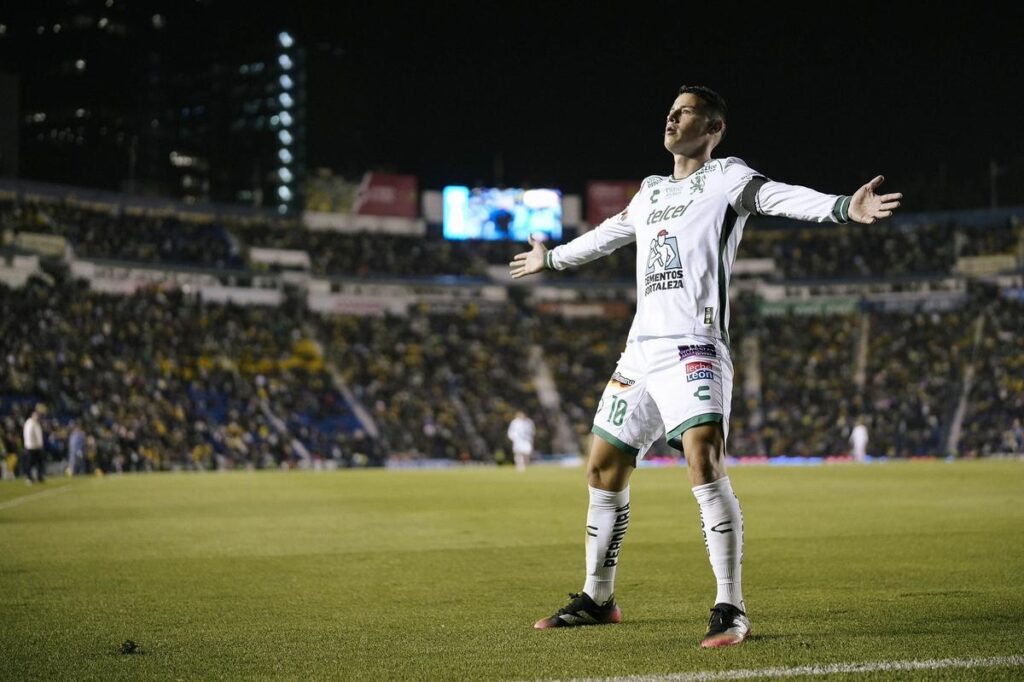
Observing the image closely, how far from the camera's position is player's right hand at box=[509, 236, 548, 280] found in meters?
7.32

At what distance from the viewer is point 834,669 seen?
15.9 ft

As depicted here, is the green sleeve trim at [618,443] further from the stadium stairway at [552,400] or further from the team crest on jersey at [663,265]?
the stadium stairway at [552,400]

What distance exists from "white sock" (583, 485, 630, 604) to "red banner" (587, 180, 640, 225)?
59.1 meters

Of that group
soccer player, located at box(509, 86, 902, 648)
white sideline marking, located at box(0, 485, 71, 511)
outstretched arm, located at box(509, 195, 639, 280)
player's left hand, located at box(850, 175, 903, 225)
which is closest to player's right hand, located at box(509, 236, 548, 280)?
outstretched arm, located at box(509, 195, 639, 280)

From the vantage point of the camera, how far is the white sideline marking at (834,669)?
15.5 ft

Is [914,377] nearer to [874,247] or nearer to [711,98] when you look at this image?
[874,247]

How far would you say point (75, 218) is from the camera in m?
51.9

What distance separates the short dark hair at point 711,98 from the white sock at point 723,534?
216 centimetres

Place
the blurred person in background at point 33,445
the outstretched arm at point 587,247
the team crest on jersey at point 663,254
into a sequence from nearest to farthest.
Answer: the team crest on jersey at point 663,254 < the outstretched arm at point 587,247 < the blurred person in background at point 33,445

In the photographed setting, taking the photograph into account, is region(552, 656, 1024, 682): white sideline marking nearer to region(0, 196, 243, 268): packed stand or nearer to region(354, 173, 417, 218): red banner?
region(0, 196, 243, 268): packed stand

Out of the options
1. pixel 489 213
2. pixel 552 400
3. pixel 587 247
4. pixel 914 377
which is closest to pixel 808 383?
pixel 914 377

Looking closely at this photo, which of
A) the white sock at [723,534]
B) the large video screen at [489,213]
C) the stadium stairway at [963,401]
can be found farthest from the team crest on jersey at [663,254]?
the large video screen at [489,213]

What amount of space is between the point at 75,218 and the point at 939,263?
45638 millimetres

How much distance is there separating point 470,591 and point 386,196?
5769cm
